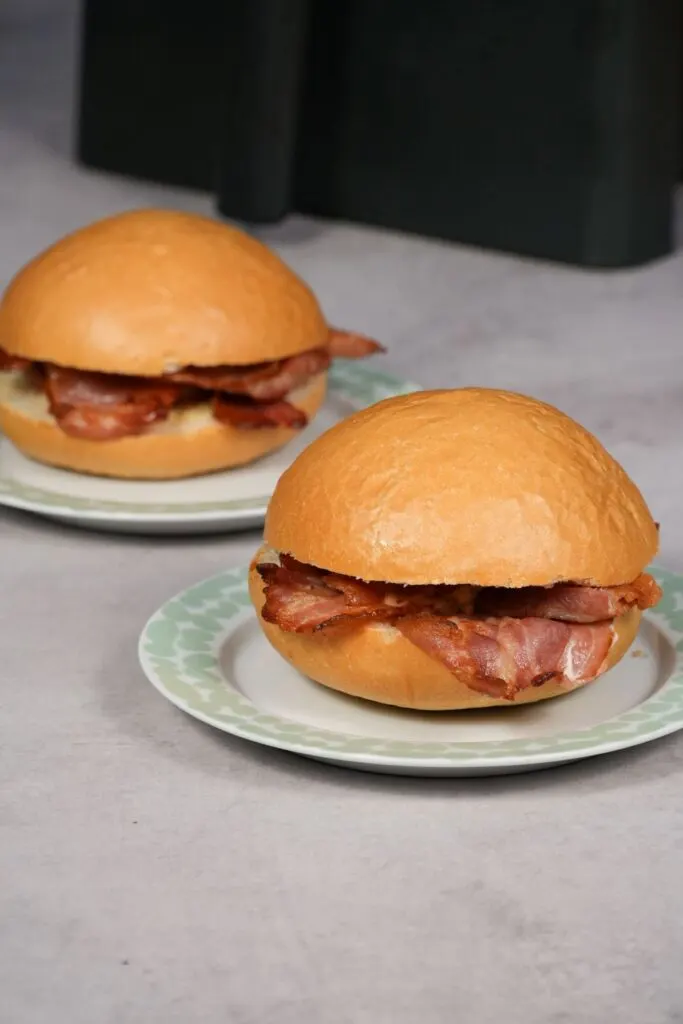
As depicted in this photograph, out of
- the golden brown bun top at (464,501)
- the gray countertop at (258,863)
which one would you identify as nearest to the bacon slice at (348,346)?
the gray countertop at (258,863)

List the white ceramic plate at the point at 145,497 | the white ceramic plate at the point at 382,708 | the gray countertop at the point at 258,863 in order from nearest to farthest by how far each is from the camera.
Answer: the gray countertop at the point at 258,863 < the white ceramic plate at the point at 382,708 < the white ceramic plate at the point at 145,497

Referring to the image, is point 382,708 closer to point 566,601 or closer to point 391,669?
point 391,669

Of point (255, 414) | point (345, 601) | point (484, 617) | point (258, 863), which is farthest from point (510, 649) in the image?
point (255, 414)

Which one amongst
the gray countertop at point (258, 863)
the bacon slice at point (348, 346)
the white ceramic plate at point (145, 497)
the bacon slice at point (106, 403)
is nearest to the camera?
the gray countertop at point (258, 863)

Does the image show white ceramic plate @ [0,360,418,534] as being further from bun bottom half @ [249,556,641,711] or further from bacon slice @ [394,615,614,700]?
bacon slice @ [394,615,614,700]

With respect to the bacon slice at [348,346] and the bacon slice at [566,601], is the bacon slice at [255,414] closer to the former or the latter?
the bacon slice at [348,346]

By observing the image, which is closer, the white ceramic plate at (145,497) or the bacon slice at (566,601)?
the bacon slice at (566,601)
